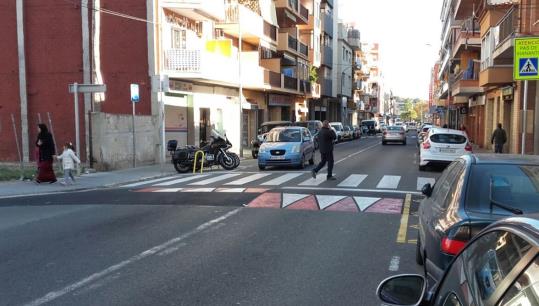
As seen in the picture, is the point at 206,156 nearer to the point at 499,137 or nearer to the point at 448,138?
the point at 448,138

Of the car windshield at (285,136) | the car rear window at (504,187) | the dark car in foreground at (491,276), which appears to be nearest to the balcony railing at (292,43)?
the car windshield at (285,136)

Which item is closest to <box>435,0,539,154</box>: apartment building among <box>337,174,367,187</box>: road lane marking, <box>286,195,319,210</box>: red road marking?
<box>337,174,367,187</box>: road lane marking

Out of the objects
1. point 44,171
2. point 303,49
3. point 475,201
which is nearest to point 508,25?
point 44,171

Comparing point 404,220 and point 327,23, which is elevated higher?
point 327,23

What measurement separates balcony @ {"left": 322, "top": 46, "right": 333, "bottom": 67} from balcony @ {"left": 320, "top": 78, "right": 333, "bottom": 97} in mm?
1928

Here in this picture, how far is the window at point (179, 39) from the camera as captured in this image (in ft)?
87.0

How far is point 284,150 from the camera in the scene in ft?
65.0

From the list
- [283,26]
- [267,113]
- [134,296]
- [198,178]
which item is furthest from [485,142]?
[134,296]

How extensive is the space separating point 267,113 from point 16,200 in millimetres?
30485

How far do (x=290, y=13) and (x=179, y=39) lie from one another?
19.1 metres

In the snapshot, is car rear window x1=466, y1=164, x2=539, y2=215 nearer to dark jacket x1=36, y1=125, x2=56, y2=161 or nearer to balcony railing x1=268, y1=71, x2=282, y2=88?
dark jacket x1=36, y1=125, x2=56, y2=161

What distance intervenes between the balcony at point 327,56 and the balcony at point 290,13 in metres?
11.3

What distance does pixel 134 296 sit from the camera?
17.4 feet

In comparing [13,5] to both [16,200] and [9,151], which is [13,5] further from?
[16,200]
